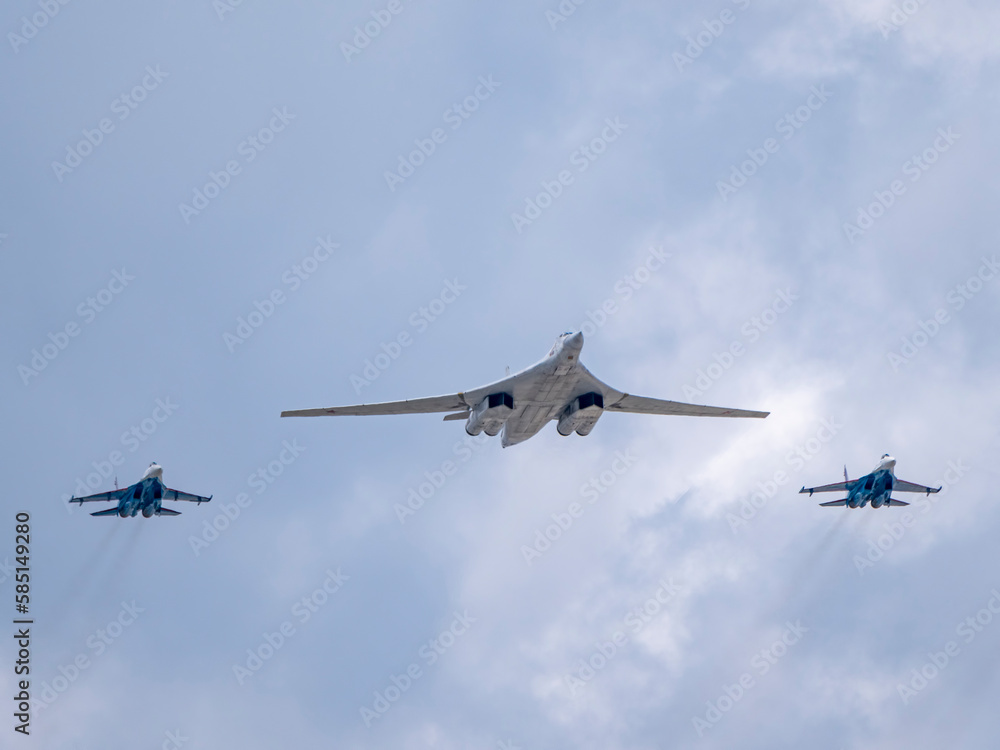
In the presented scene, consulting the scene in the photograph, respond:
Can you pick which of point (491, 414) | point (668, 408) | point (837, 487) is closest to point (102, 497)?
point (491, 414)

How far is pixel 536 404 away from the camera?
63.0 meters

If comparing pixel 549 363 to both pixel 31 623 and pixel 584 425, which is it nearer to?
pixel 584 425

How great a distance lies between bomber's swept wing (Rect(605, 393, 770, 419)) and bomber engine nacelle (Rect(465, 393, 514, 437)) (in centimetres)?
726

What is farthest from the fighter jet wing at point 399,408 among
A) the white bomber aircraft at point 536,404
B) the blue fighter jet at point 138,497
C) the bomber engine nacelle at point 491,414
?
the blue fighter jet at point 138,497

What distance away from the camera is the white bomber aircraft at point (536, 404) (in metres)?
59.9

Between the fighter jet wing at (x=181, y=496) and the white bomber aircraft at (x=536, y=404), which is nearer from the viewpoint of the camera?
the white bomber aircraft at (x=536, y=404)

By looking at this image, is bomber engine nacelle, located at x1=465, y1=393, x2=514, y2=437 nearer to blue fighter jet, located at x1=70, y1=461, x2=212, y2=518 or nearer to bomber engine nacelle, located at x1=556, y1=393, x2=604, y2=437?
bomber engine nacelle, located at x1=556, y1=393, x2=604, y2=437

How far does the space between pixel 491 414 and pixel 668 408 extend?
13306mm

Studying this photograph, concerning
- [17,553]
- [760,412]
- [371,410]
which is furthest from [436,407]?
[17,553]

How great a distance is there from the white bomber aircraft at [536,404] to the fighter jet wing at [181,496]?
686 inches

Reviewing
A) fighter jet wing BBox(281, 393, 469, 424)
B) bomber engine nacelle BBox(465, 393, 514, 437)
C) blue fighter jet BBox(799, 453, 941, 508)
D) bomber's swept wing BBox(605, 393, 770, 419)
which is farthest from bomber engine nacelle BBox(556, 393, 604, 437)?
blue fighter jet BBox(799, 453, 941, 508)

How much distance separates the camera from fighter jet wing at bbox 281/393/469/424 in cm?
6438

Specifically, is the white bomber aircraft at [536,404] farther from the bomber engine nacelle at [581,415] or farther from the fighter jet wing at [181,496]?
the fighter jet wing at [181,496]

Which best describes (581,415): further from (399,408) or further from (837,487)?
(837,487)
